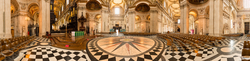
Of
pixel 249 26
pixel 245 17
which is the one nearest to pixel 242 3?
pixel 245 17

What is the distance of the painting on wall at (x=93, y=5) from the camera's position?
21.2 m

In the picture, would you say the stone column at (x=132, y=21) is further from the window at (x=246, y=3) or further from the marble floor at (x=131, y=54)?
the window at (x=246, y=3)

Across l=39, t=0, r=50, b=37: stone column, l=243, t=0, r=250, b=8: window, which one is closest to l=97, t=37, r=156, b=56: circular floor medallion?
l=39, t=0, r=50, b=37: stone column

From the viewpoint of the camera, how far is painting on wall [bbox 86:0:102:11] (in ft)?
69.4

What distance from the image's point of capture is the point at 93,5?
21391mm

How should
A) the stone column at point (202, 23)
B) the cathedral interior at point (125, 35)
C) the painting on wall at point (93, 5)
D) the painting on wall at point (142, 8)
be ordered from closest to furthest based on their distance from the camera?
the cathedral interior at point (125, 35)
the stone column at point (202, 23)
the painting on wall at point (93, 5)
the painting on wall at point (142, 8)

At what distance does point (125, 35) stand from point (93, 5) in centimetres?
1111

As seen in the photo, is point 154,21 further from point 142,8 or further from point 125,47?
point 125,47

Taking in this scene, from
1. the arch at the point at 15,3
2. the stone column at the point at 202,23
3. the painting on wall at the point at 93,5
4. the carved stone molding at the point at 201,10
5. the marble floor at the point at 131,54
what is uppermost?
the painting on wall at the point at 93,5

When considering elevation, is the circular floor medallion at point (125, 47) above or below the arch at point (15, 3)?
below

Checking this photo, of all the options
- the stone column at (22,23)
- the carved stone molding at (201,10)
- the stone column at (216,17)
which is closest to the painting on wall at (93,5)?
the stone column at (22,23)

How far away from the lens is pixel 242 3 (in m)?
22.0

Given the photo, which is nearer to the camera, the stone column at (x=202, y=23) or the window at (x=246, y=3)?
the stone column at (x=202, y=23)

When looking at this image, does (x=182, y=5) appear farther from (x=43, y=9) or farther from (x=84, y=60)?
(x=43, y=9)
